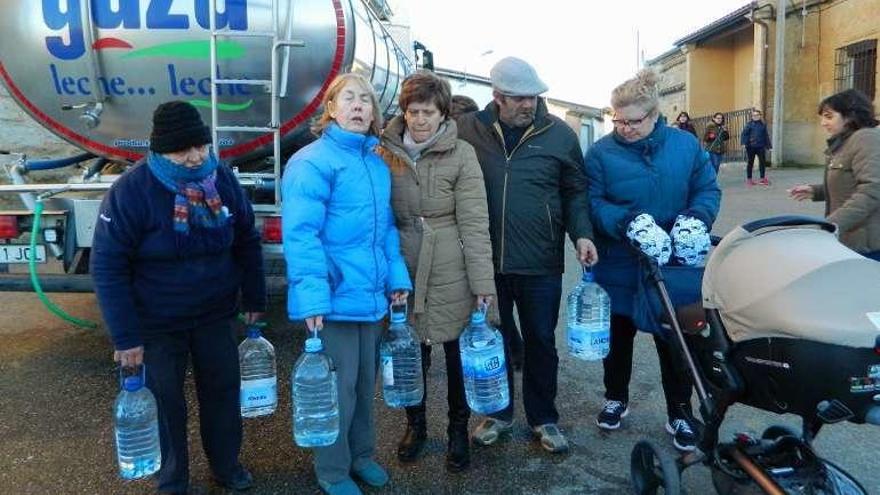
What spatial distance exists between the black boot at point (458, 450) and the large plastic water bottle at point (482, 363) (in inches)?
5.7

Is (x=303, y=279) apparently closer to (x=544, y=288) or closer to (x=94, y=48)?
(x=544, y=288)

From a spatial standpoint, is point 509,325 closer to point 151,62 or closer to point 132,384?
point 132,384

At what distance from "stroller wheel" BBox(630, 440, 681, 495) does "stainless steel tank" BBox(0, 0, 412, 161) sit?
2883 mm

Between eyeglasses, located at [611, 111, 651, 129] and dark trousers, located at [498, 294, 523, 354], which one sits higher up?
eyeglasses, located at [611, 111, 651, 129]

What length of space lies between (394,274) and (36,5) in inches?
116

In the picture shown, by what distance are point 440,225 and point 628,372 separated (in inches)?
53.8

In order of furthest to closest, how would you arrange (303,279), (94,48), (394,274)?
(94,48) → (394,274) → (303,279)

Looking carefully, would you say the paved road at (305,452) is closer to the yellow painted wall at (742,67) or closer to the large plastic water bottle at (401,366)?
the large plastic water bottle at (401,366)

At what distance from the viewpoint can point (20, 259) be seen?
13.8 ft

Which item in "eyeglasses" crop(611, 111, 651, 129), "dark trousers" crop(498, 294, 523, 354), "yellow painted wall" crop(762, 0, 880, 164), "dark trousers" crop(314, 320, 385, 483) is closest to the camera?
"dark trousers" crop(314, 320, 385, 483)

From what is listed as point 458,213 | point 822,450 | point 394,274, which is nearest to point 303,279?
point 394,274

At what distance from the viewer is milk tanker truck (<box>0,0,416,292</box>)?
4.13 metres

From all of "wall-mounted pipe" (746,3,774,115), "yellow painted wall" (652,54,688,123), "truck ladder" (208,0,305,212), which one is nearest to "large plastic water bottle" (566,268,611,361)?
"truck ladder" (208,0,305,212)

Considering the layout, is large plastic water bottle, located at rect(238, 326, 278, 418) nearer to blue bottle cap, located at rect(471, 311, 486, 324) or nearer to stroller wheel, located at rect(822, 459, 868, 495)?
blue bottle cap, located at rect(471, 311, 486, 324)
